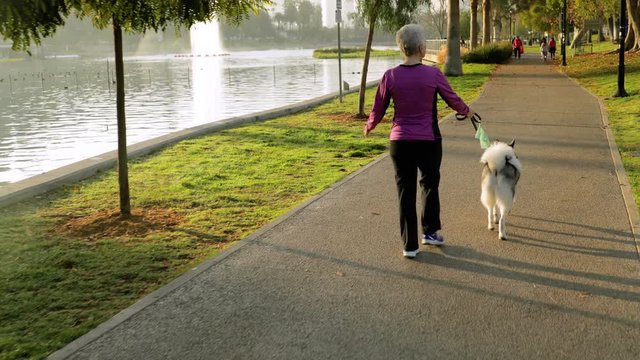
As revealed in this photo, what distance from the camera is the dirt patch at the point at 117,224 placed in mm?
6695

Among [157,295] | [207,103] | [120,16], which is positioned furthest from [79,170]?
[207,103]

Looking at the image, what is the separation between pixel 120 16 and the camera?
265 inches

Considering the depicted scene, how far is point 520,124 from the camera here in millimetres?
14344

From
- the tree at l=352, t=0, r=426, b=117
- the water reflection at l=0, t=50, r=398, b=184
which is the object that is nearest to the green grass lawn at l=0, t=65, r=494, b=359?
the water reflection at l=0, t=50, r=398, b=184

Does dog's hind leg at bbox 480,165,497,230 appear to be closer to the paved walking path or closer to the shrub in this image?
the paved walking path

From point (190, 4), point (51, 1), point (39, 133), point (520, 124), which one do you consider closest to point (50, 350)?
point (51, 1)

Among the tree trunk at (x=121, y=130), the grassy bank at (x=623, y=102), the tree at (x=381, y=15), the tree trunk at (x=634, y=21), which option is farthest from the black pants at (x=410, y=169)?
the tree trunk at (x=634, y=21)

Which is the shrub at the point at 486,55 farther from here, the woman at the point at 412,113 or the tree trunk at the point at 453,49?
the woman at the point at 412,113

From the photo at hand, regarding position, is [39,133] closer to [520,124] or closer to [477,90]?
[520,124]

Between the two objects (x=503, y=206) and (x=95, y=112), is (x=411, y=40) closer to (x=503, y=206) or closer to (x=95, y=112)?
(x=503, y=206)

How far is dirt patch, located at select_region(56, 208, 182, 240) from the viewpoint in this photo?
6695 mm

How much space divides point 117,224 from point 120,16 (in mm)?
2127

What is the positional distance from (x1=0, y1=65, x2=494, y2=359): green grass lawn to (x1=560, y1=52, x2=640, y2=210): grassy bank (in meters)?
3.82

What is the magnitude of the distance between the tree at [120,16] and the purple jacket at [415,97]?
2459 mm
